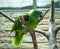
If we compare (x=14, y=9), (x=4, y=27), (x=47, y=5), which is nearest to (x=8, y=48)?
(x=4, y=27)

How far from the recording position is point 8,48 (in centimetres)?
166

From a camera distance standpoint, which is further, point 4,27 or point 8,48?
point 4,27

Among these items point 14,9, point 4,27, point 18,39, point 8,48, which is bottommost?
point 8,48

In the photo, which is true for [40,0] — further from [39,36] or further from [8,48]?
[8,48]

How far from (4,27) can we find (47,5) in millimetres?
442

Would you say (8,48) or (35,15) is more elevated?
(35,15)

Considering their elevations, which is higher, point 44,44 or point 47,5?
point 47,5

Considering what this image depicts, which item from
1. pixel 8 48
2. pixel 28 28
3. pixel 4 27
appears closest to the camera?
pixel 28 28

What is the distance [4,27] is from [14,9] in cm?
21

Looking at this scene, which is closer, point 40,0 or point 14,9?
point 40,0

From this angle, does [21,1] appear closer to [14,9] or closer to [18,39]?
[14,9]

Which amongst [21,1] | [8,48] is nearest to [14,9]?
[21,1]

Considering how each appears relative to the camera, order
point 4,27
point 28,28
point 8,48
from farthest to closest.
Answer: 1. point 4,27
2. point 8,48
3. point 28,28

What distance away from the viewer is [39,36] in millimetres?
1708
